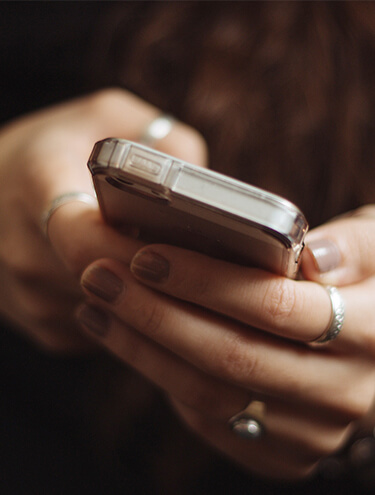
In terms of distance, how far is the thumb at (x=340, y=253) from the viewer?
0.46m

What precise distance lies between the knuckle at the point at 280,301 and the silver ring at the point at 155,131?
1.31 ft

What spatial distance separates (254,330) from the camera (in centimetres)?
49

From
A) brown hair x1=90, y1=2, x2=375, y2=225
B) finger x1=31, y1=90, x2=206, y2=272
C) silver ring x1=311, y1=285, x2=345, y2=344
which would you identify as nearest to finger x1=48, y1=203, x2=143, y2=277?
finger x1=31, y1=90, x2=206, y2=272

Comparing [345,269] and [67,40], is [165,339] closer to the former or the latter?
[345,269]

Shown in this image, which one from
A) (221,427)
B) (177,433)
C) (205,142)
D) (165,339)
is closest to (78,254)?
(165,339)

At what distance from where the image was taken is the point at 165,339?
47cm

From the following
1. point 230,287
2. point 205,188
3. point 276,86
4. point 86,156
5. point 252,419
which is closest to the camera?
point 205,188

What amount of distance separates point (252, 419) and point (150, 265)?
27 cm

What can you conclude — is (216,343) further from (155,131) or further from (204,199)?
(155,131)

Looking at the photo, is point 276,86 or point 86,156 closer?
point 86,156

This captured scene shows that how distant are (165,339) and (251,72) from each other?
60 cm

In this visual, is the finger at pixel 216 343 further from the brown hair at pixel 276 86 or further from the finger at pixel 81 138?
the brown hair at pixel 276 86

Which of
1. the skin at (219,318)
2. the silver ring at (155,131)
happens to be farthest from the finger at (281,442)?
the silver ring at (155,131)

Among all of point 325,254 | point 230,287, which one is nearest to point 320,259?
point 325,254
